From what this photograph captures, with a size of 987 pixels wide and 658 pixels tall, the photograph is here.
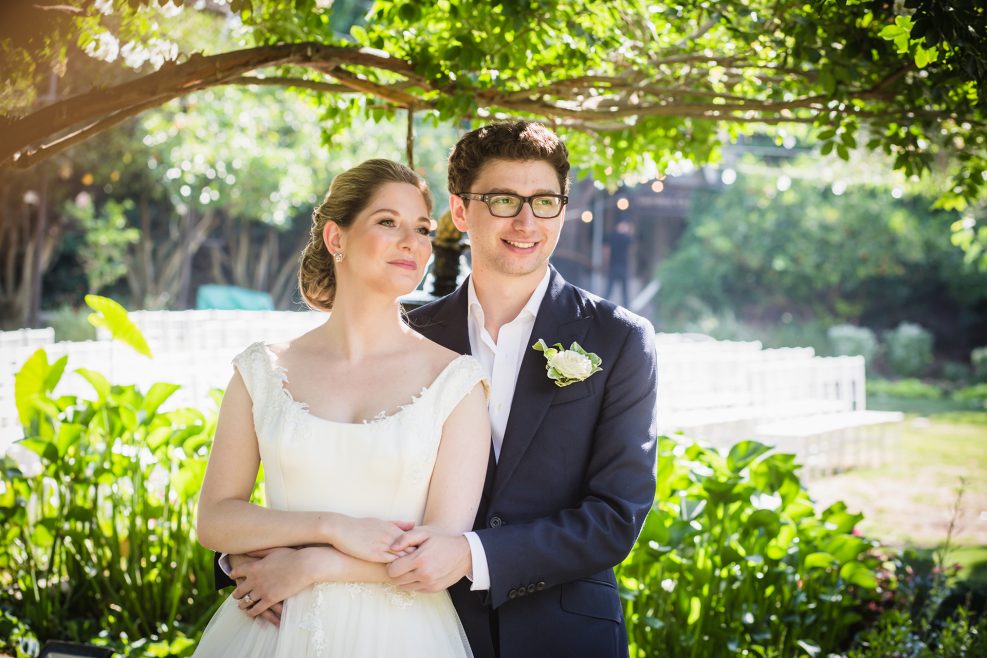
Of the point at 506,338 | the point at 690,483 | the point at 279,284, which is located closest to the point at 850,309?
the point at 279,284

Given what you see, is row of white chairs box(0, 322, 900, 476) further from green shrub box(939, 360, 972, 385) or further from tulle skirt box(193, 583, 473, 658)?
green shrub box(939, 360, 972, 385)

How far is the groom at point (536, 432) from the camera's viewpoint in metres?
2.40

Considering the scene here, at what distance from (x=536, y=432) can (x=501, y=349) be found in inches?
11.9

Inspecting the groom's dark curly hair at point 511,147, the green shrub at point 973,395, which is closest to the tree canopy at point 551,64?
the groom's dark curly hair at point 511,147

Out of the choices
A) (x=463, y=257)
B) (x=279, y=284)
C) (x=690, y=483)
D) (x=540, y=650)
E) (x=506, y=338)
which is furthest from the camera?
(x=279, y=284)

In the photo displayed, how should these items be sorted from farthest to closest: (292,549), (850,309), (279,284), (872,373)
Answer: (279,284), (850,309), (872,373), (292,549)

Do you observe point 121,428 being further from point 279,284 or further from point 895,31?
point 279,284

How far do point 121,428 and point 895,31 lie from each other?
358cm

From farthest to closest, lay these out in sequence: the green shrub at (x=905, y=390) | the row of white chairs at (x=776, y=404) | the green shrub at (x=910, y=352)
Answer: the green shrub at (x=910, y=352) → the green shrub at (x=905, y=390) → the row of white chairs at (x=776, y=404)

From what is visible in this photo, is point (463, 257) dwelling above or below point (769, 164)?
below

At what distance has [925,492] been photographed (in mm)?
9148

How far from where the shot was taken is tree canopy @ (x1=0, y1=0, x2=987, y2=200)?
2936 millimetres

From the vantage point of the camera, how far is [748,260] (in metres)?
21.0

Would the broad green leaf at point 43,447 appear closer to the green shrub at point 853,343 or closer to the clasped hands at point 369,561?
the clasped hands at point 369,561
